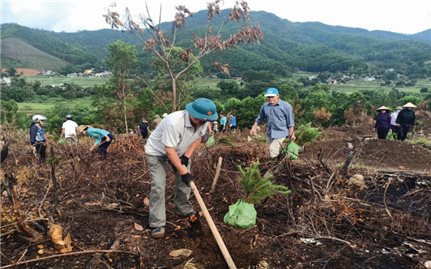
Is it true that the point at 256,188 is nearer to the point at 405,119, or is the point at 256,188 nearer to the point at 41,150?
the point at 41,150

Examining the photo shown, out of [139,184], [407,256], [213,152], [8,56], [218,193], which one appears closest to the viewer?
[407,256]

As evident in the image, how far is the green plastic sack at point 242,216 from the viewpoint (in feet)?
11.1

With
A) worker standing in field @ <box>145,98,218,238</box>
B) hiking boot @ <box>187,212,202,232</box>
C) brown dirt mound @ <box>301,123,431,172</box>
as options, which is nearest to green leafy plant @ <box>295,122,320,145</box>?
brown dirt mound @ <box>301,123,431,172</box>

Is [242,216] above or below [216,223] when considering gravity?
above

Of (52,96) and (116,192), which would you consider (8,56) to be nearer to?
(52,96)

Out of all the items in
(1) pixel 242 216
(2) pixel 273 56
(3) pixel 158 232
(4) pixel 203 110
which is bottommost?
(3) pixel 158 232

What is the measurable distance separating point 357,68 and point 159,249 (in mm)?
89121

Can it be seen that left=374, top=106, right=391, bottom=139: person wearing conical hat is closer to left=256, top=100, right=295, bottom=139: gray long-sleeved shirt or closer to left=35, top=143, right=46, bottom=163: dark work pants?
left=256, top=100, right=295, bottom=139: gray long-sleeved shirt

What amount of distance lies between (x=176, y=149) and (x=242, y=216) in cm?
86

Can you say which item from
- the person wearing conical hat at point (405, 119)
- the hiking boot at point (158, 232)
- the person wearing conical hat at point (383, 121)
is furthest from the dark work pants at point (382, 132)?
the hiking boot at point (158, 232)

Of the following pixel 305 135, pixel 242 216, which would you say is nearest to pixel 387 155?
pixel 305 135

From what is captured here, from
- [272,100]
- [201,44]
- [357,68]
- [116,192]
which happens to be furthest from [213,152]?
[357,68]

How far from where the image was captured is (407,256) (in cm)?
296

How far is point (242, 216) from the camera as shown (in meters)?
3.38
